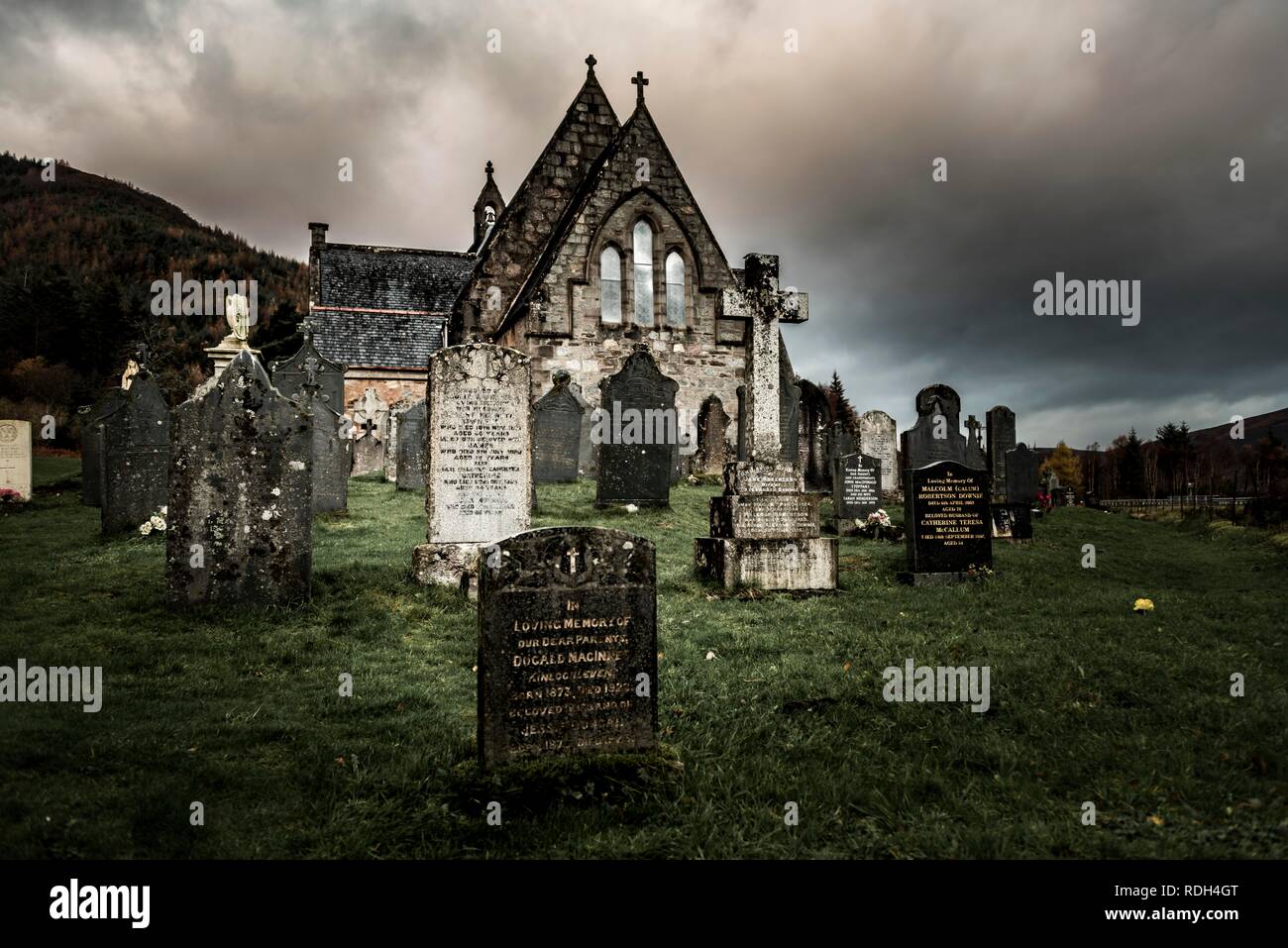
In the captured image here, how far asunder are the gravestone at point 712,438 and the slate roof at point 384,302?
14011mm

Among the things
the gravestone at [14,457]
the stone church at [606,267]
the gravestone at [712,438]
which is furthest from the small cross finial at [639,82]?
the gravestone at [14,457]

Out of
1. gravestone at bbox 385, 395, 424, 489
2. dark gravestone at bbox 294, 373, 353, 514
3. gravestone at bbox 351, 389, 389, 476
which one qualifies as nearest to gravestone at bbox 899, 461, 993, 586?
dark gravestone at bbox 294, 373, 353, 514

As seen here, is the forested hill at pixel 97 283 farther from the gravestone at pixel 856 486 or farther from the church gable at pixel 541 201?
the gravestone at pixel 856 486

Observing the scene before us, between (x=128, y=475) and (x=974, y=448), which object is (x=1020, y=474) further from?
(x=128, y=475)

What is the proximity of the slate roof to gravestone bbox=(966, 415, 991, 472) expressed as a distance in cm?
2002

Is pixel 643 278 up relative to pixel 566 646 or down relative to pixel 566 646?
up

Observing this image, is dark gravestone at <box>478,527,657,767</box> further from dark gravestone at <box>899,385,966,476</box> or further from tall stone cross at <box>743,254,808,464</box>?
dark gravestone at <box>899,385,966,476</box>

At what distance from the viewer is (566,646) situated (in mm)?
3551

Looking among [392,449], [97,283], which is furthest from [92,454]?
[97,283]

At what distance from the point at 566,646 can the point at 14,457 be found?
617 inches

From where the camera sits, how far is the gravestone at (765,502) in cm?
810
